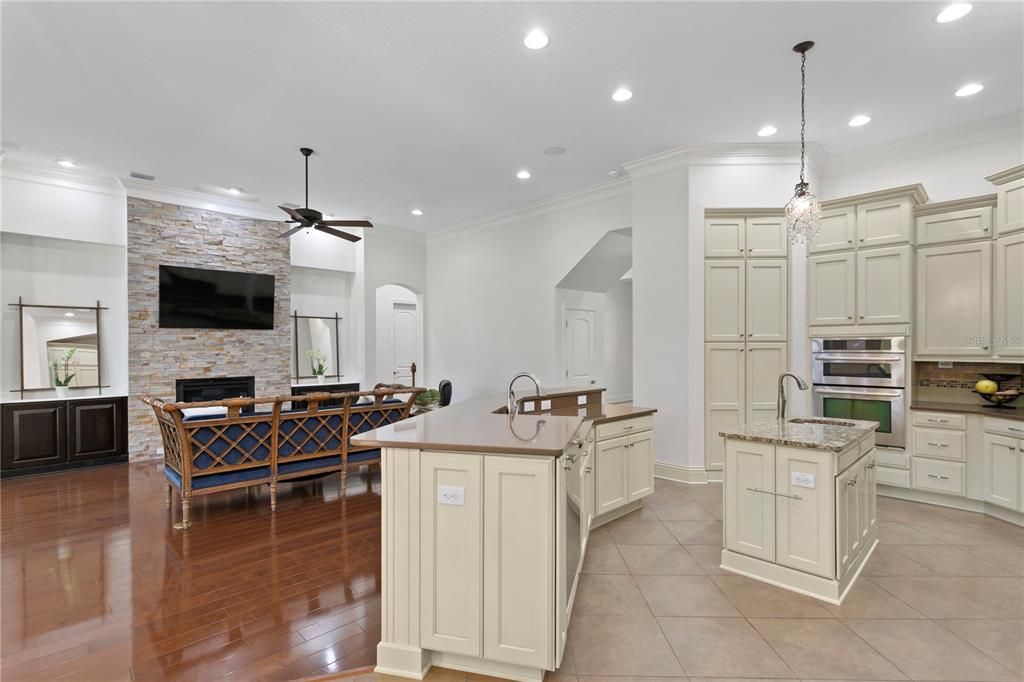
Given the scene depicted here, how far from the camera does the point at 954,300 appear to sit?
414cm

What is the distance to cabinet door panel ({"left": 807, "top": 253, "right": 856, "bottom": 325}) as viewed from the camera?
14.8 feet

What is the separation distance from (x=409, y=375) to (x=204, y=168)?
471 centimetres

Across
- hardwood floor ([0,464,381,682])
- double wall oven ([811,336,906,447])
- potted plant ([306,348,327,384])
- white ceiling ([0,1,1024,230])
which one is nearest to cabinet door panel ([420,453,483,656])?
hardwood floor ([0,464,381,682])

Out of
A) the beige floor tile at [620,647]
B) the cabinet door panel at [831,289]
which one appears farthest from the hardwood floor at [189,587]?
the cabinet door panel at [831,289]

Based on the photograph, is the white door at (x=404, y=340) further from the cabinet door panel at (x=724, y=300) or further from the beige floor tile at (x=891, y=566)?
the beige floor tile at (x=891, y=566)

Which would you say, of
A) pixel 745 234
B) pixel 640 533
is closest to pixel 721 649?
pixel 640 533

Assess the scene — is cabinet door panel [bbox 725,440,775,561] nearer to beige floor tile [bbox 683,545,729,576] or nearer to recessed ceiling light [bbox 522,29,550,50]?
beige floor tile [bbox 683,545,729,576]

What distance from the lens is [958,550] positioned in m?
3.22

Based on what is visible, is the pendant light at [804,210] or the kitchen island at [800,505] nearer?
the kitchen island at [800,505]

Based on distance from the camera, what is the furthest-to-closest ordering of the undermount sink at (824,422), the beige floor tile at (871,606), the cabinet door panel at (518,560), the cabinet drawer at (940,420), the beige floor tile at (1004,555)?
the cabinet drawer at (940,420), the undermount sink at (824,422), the beige floor tile at (1004,555), the beige floor tile at (871,606), the cabinet door panel at (518,560)

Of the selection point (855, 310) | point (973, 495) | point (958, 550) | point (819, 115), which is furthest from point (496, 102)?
point (973, 495)

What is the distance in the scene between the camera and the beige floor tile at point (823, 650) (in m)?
2.01

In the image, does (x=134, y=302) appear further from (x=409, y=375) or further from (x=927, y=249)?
(x=927, y=249)

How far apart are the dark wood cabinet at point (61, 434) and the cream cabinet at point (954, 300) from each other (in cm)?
871
